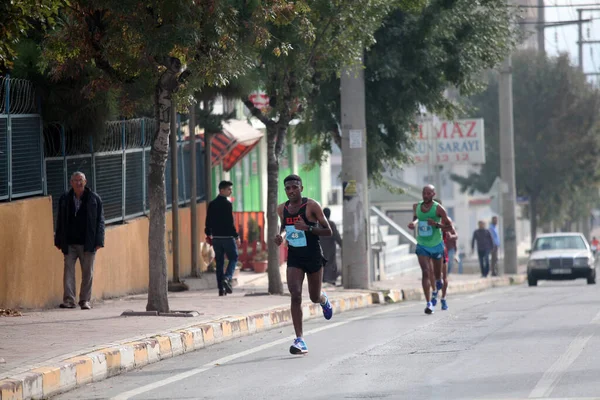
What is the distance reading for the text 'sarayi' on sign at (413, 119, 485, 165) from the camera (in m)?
41.6

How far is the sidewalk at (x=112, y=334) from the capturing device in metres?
9.95

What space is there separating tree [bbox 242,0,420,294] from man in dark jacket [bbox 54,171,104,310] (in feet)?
12.1

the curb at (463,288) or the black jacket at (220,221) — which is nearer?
the black jacket at (220,221)

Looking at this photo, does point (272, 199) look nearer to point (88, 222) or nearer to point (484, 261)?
point (88, 222)

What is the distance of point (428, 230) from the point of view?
57.8 feet

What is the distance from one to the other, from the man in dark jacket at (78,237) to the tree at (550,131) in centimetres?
4279

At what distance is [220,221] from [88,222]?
3.46 m

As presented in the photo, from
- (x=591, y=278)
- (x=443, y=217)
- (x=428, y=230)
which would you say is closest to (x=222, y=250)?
(x=428, y=230)

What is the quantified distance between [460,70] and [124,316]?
1134 cm

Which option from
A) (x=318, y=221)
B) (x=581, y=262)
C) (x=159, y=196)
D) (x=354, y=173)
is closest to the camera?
(x=318, y=221)

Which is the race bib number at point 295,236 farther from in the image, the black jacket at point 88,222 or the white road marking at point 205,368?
the black jacket at point 88,222

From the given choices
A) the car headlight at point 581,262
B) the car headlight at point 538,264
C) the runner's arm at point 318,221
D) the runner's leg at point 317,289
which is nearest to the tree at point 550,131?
the car headlight at point 581,262

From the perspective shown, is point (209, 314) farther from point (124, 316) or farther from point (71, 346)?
point (71, 346)

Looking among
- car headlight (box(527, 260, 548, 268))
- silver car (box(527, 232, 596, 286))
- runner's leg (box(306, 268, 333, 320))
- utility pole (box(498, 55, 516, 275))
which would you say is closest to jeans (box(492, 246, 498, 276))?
utility pole (box(498, 55, 516, 275))
